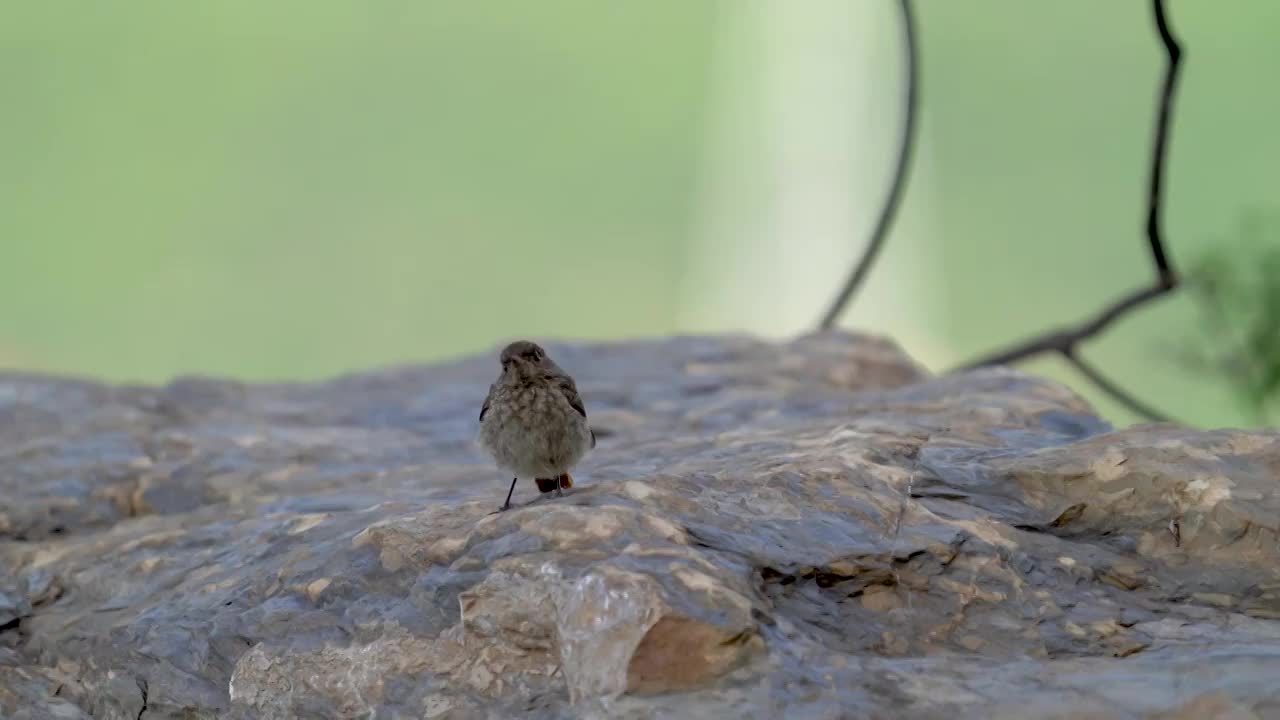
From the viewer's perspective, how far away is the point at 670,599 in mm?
2176

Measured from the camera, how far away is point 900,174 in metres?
5.86

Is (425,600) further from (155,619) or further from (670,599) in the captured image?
(155,619)

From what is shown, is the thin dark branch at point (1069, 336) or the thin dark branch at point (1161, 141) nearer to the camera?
the thin dark branch at point (1161, 141)

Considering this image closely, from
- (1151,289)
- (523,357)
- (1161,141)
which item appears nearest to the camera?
(523,357)

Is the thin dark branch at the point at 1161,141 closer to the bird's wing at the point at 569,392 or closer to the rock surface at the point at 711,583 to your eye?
the rock surface at the point at 711,583

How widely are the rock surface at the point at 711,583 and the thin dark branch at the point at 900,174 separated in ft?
7.67

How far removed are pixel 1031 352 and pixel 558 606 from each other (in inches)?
156

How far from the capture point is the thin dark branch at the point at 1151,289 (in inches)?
182

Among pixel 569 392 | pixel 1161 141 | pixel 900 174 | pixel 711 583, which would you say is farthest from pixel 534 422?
pixel 900 174

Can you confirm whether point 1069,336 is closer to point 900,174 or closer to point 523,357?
point 900,174

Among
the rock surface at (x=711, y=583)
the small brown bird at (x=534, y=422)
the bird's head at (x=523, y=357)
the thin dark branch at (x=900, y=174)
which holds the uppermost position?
the thin dark branch at (x=900, y=174)

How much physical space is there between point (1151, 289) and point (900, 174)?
1176mm

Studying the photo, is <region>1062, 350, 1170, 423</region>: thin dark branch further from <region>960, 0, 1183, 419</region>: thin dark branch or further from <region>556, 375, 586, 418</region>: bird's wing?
<region>556, 375, 586, 418</region>: bird's wing

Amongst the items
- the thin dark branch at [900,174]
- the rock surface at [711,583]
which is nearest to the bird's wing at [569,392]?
the rock surface at [711,583]
